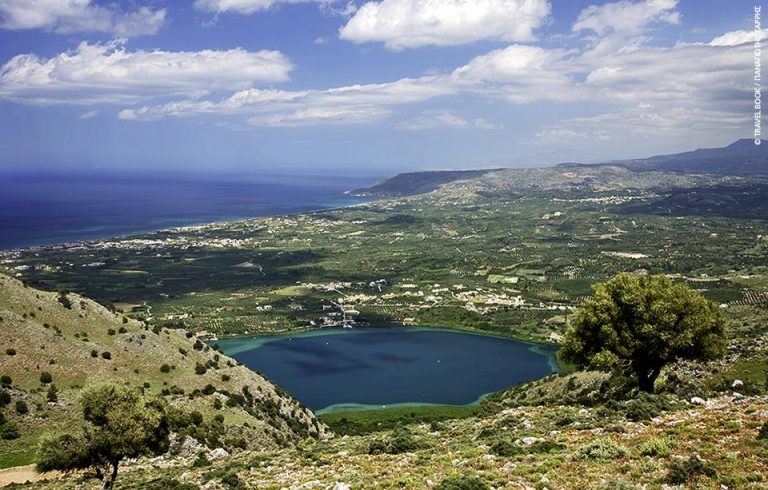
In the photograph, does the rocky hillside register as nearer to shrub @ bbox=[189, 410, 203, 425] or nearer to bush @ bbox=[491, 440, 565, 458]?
bush @ bbox=[491, 440, 565, 458]

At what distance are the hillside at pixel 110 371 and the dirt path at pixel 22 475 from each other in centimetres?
245

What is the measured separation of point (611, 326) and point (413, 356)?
80576 millimetres

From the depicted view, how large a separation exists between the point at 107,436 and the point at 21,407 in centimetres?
1709

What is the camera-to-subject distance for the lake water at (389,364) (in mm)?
89562

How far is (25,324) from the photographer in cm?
4600

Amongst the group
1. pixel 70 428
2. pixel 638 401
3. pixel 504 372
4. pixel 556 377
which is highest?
pixel 638 401

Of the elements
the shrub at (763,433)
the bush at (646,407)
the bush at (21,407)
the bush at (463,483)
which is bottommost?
the bush at (21,407)

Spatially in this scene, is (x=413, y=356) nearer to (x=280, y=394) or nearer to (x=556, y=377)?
(x=556, y=377)

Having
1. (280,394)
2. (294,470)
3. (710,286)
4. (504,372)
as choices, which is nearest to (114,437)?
(294,470)

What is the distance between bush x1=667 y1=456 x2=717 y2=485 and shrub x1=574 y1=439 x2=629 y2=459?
2453mm

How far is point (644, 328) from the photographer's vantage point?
31.7 m

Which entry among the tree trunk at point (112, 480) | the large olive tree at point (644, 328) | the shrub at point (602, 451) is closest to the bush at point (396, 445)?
the shrub at point (602, 451)

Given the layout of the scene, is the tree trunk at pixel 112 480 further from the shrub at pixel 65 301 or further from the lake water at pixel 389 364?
the lake water at pixel 389 364

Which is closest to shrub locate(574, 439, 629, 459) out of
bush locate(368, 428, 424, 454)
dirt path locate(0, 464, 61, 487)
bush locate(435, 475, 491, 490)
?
bush locate(435, 475, 491, 490)
